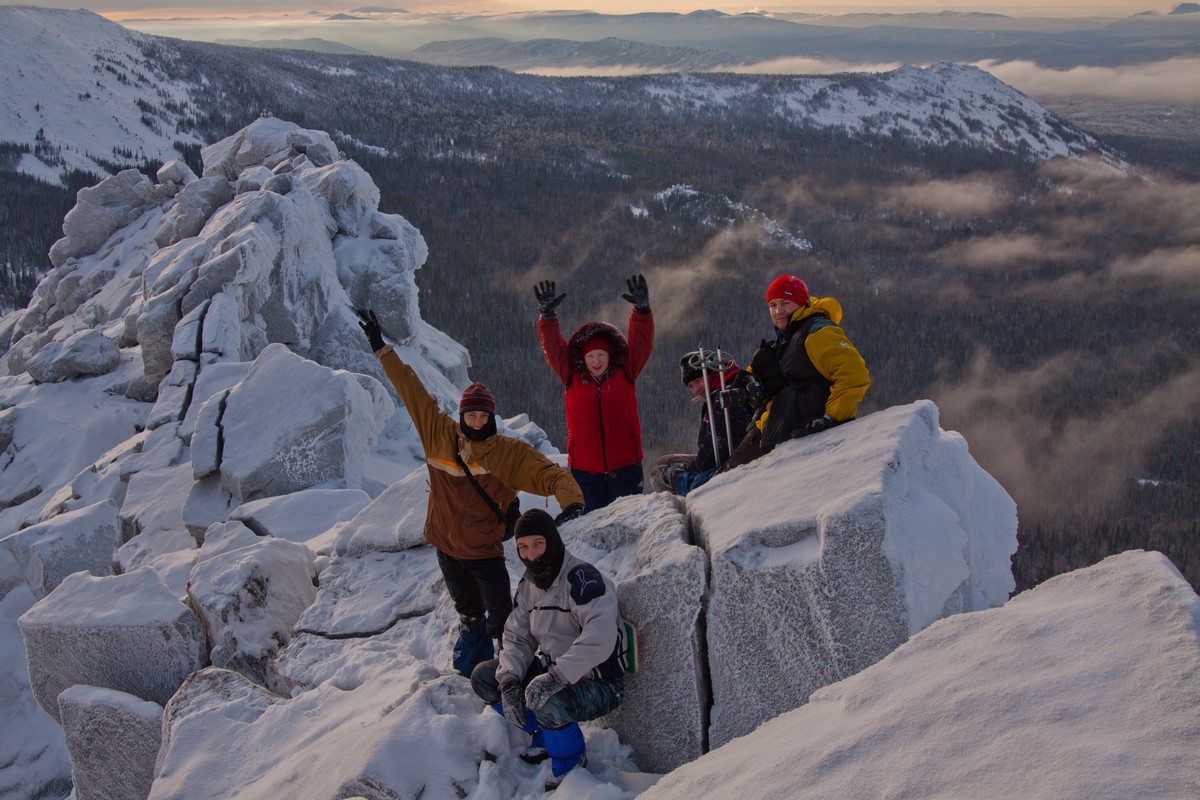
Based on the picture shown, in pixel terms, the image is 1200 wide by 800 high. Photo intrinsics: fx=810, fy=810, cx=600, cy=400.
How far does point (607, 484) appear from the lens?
7.04 meters

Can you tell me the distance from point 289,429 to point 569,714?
8.27 meters

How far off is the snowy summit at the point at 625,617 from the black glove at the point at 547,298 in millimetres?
1850

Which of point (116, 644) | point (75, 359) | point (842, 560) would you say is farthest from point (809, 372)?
point (75, 359)

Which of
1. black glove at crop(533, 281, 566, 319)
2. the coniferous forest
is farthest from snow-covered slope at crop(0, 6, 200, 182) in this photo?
black glove at crop(533, 281, 566, 319)

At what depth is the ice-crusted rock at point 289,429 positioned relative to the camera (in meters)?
11.3

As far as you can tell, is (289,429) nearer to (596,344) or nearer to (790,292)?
(596,344)

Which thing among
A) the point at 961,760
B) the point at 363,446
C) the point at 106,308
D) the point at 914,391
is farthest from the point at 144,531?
the point at 914,391

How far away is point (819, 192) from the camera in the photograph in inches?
6078

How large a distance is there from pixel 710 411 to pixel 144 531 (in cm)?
893

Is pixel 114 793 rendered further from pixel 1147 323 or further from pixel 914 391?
pixel 1147 323

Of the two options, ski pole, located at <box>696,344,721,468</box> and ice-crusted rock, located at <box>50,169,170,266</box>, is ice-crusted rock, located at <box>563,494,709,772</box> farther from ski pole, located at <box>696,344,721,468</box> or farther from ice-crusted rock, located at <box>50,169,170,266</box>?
ice-crusted rock, located at <box>50,169,170,266</box>

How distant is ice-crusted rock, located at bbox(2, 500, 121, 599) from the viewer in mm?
10789

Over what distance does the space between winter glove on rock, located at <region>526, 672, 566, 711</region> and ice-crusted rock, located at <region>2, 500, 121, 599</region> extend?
359 inches

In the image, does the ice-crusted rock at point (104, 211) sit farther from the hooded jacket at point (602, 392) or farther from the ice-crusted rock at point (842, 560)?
the ice-crusted rock at point (842, 560)
